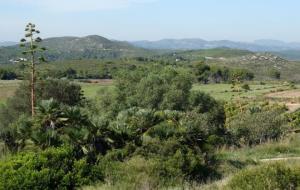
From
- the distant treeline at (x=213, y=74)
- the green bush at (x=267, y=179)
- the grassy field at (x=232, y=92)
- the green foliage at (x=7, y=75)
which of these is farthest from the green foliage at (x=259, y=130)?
the distant treeline at (x=213, y=74)

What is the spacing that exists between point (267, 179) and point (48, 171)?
440 centimetres

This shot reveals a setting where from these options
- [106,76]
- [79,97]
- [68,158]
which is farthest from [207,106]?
[106,76]

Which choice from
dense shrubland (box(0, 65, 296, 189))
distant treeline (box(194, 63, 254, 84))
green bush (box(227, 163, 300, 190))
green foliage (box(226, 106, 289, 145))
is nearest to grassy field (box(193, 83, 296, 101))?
distant treeline (box(194, 63, 254, 84))

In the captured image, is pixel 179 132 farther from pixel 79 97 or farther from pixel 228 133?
pixel 79 97

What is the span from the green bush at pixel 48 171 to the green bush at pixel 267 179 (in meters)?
3.63

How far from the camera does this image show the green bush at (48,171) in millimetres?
9961

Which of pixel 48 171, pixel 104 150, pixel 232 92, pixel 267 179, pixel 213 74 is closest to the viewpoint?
pixel 267 179

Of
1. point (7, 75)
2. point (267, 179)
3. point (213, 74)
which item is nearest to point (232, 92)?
point (213, 74)

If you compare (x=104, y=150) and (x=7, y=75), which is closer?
(x=104, y=150)

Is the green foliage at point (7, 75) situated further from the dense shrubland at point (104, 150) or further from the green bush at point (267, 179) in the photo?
the green bush at point (267, 179)

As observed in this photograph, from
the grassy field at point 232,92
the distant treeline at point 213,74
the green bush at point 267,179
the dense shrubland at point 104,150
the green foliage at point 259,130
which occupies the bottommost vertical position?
the distant treeline at point 213,74

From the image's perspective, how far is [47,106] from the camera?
14070 millimetres

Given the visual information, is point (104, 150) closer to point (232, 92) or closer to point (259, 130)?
point (259, 130)

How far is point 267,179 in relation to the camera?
8.09m
